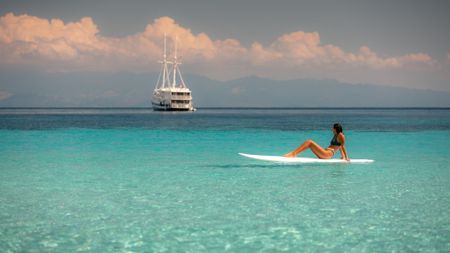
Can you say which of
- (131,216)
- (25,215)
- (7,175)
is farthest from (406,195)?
(7,175)

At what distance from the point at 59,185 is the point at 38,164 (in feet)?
20.6

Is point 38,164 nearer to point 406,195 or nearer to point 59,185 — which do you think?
point 59,185

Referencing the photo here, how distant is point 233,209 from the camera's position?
10.8 m

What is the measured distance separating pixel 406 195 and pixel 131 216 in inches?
268

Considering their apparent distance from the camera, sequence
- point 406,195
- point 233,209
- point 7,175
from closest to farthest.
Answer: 1. point 233,209
2. point 406,195
3. point 7,175

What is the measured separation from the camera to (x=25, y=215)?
1017 centimetres

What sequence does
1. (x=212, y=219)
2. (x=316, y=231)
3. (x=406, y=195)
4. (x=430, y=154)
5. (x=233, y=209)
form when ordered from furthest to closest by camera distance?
(x=430, y=154), (x=406, y=195), (x=233, y=209), (x=212, y=219), (x=316, y=231)

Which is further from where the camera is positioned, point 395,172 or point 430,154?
point 430,154

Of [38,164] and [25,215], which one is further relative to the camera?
[38,164]

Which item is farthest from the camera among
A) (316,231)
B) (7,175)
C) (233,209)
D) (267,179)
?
(7,175)

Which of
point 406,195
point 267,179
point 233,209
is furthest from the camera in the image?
point 267,179

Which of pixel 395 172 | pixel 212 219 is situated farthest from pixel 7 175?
pixel 395 172

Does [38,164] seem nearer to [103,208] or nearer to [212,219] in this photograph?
[103,208]

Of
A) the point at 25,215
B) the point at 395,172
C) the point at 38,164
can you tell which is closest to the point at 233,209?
the point at 25,215
